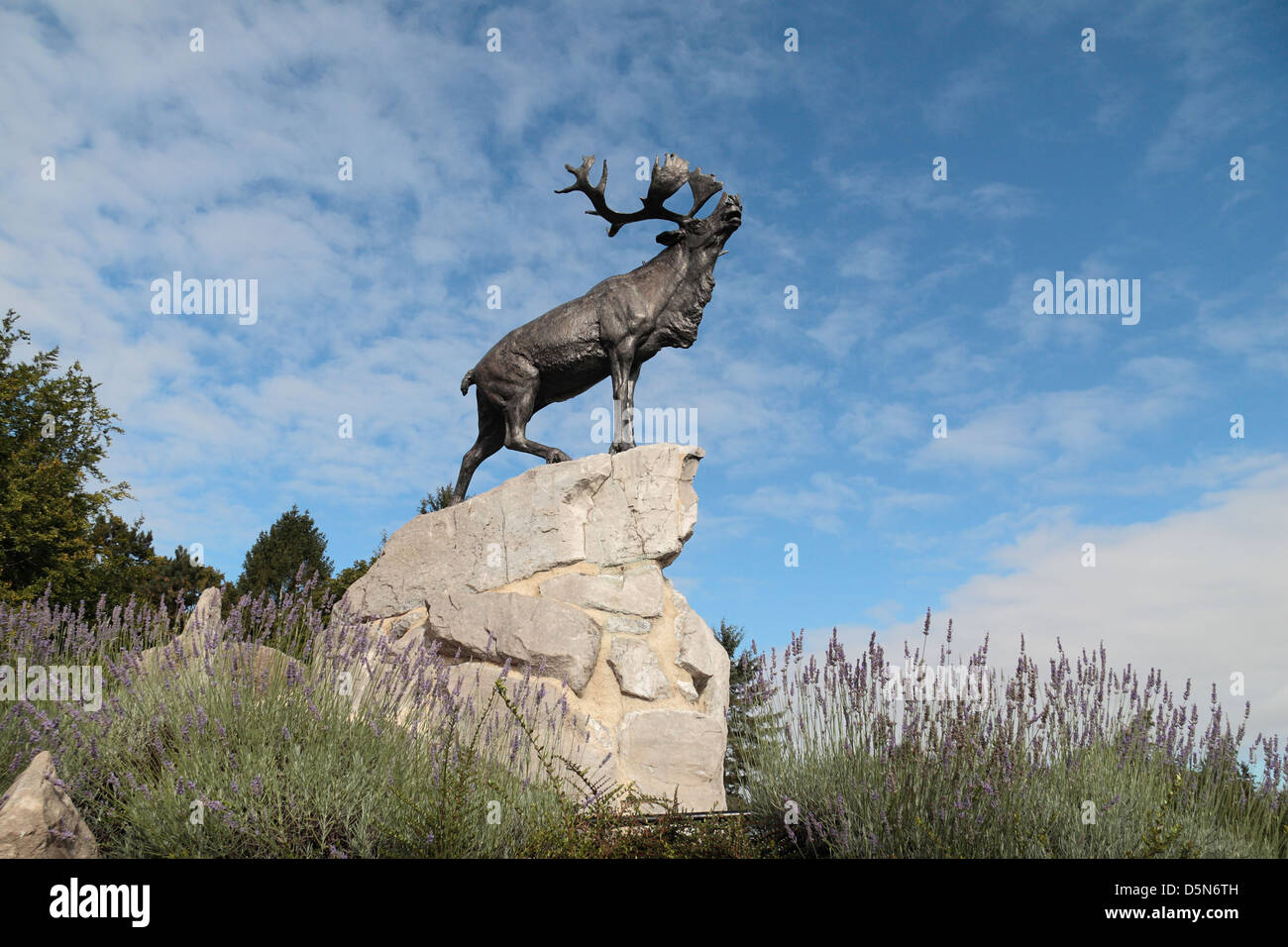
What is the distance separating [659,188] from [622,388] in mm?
1871

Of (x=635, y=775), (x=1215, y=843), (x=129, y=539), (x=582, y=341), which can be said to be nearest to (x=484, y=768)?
(x=635, y=775)

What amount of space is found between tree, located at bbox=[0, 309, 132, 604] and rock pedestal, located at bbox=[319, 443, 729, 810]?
509 inches

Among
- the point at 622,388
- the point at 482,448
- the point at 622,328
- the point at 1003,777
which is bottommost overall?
the point at 1003,777

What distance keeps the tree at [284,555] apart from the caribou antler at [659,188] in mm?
13178

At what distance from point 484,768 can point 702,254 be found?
16.0ft

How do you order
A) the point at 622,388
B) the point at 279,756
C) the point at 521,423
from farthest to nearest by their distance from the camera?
the point at 521,423 < the point at 622,388 < the point at 279,756

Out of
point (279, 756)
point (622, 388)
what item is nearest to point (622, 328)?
point (622, 388)

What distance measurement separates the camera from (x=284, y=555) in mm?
20062

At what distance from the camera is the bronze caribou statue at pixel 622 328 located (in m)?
7.43

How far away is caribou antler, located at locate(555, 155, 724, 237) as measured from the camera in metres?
7.73

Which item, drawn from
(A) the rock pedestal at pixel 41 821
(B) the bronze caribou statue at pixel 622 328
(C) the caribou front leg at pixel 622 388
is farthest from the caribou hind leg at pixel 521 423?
(A) the rock pedestal at pixel 41 821

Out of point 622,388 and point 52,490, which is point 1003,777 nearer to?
point 622,388

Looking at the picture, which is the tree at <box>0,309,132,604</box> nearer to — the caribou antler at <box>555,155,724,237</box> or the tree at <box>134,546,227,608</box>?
the tree at <box>134,546,227,608</box>
